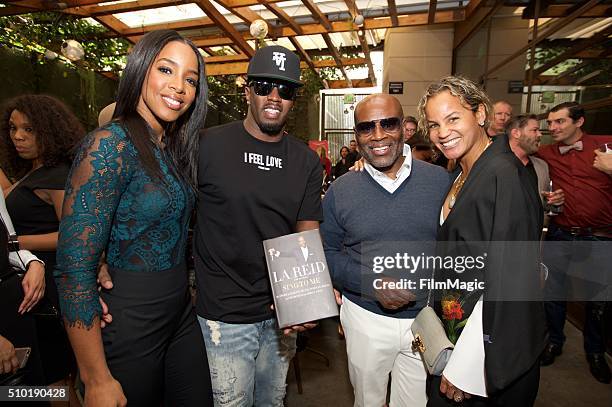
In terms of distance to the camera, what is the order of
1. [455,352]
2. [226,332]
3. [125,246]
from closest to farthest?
[125,246] < [455,352] < [226,332]

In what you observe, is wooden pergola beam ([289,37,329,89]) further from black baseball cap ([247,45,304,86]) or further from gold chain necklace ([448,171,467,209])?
gold chain necklace ([448,171,467,209])

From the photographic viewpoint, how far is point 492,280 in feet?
4.44

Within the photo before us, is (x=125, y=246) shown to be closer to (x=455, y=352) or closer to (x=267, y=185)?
(x=267, y=185)

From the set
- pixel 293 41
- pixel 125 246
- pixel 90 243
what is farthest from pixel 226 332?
pixel 293 41

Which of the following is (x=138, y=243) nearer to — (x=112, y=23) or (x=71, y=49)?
(x=71, y=49)

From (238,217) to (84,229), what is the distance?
0.70 m

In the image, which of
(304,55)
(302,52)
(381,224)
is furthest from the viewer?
(304,55)

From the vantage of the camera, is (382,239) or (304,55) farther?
(304,55)

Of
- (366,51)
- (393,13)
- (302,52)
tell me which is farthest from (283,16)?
(366,51)

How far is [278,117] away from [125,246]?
3.10ft

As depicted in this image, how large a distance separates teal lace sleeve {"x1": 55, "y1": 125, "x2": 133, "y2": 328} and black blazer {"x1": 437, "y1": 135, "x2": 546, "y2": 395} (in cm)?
136

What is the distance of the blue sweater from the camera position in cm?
189

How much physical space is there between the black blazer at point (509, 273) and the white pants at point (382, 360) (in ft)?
1.94

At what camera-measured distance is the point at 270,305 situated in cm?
180
